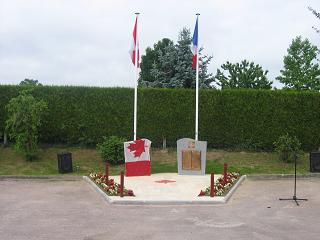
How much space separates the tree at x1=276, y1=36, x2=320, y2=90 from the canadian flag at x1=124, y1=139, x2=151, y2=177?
26.1 m

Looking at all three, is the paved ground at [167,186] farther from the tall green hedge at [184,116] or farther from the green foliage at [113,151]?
the tall green hedge at [184,116]

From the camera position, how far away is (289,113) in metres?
23.2

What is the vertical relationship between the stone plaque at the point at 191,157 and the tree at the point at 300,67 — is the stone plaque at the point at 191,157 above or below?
below

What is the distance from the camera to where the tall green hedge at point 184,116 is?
2323cm

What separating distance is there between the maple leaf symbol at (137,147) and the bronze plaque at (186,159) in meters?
1.62

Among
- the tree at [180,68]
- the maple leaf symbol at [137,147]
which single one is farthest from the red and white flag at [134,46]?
the tree at [180,68]

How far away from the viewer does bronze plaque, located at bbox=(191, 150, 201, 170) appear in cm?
1902

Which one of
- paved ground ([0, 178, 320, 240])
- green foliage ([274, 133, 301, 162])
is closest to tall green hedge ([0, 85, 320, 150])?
green foliage ([274, 133, 301, 162])

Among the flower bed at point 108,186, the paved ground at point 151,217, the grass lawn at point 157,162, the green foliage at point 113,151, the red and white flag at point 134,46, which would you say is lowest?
the paved ground at point 151,217

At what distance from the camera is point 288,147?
69.3 feet

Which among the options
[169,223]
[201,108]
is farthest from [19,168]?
[169,223]

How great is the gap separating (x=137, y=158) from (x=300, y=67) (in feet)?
95.1

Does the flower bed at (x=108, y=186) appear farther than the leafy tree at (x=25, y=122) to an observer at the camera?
No

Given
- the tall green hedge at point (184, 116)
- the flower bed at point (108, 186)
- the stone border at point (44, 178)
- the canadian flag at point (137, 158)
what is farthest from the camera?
the tall green hedge at point (184, 116)
